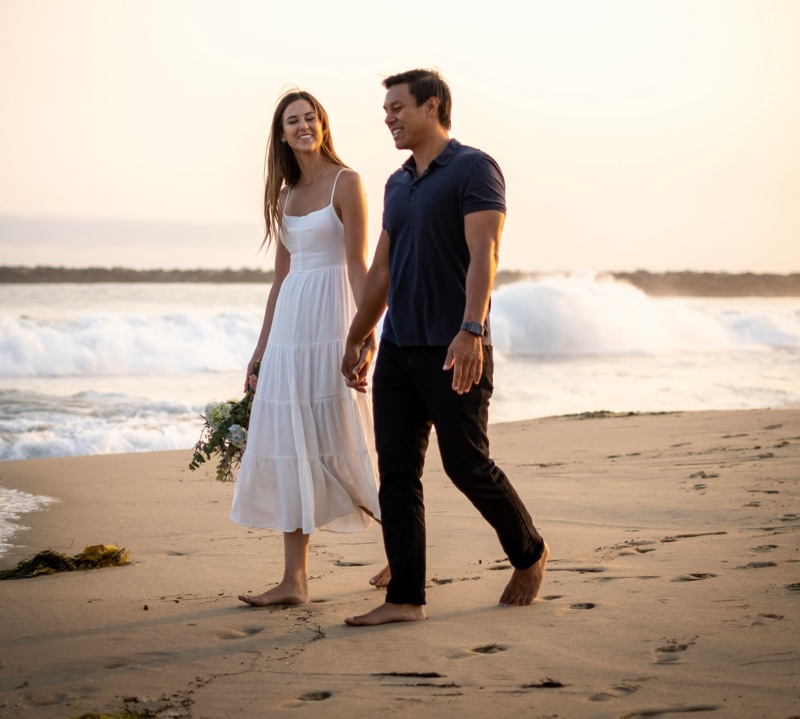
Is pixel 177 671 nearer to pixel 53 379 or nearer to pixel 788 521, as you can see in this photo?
pixel 788 521

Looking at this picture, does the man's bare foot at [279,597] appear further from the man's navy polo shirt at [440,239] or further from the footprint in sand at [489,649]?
the man's navy polo shirt at [440,239]

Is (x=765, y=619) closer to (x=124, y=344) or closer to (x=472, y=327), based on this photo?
(x=472, y=327)

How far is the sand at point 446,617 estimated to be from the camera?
111 inches

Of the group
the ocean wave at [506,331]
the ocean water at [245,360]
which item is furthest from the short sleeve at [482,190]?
the ocean wave at [506,331]

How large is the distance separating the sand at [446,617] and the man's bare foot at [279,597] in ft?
0.16

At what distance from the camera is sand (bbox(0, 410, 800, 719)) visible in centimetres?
282

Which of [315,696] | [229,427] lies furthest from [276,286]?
[315,696]

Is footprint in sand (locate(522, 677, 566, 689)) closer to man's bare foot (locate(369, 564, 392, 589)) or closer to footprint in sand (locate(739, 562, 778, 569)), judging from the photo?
man's bare foot (locate(369, 564, 392, 589))

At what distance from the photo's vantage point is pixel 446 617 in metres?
3.66

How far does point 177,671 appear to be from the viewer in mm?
3094

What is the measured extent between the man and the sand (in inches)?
11.4

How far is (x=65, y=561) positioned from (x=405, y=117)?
2.55 m

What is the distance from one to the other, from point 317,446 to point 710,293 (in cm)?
5197

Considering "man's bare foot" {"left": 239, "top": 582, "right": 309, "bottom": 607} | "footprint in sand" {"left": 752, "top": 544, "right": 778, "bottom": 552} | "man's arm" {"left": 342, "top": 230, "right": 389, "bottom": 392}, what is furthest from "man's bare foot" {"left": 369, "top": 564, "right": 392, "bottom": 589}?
"footprint in sand" {"left": 752, "top": 544, "right": 778, "bottom": 552}
